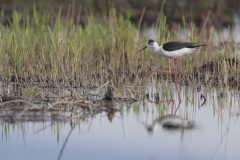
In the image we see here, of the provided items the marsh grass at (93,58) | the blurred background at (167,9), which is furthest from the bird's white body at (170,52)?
the blurred background at (167,9)

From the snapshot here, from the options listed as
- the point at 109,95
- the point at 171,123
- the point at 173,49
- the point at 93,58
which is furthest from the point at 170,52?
the point at 171,123

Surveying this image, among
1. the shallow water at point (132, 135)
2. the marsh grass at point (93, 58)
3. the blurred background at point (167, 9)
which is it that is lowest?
the shallow water at point (132, 135)

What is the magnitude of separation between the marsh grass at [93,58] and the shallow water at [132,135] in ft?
5.05

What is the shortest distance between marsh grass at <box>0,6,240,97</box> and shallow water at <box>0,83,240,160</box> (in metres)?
1.54

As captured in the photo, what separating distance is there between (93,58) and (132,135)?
3636 millimetres

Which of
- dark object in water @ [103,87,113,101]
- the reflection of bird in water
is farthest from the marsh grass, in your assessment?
the reflection of bird in water

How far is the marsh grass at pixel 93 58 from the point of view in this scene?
810 centimetres

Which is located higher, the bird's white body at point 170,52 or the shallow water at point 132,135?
the bird's white body at point 170,52

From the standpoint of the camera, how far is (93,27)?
9.57 m

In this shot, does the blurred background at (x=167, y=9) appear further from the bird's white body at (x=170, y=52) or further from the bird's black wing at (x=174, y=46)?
the bird's black wing at (x=174, y=46)

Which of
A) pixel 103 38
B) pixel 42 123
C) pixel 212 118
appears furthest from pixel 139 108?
pixel 103 38

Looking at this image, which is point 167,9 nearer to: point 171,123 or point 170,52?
point 170,52

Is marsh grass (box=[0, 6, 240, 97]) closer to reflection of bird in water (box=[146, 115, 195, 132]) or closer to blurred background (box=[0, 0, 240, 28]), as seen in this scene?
reflection of bird in water (box=[146, 115, 195, 132])

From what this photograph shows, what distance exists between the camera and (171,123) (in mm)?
5969
